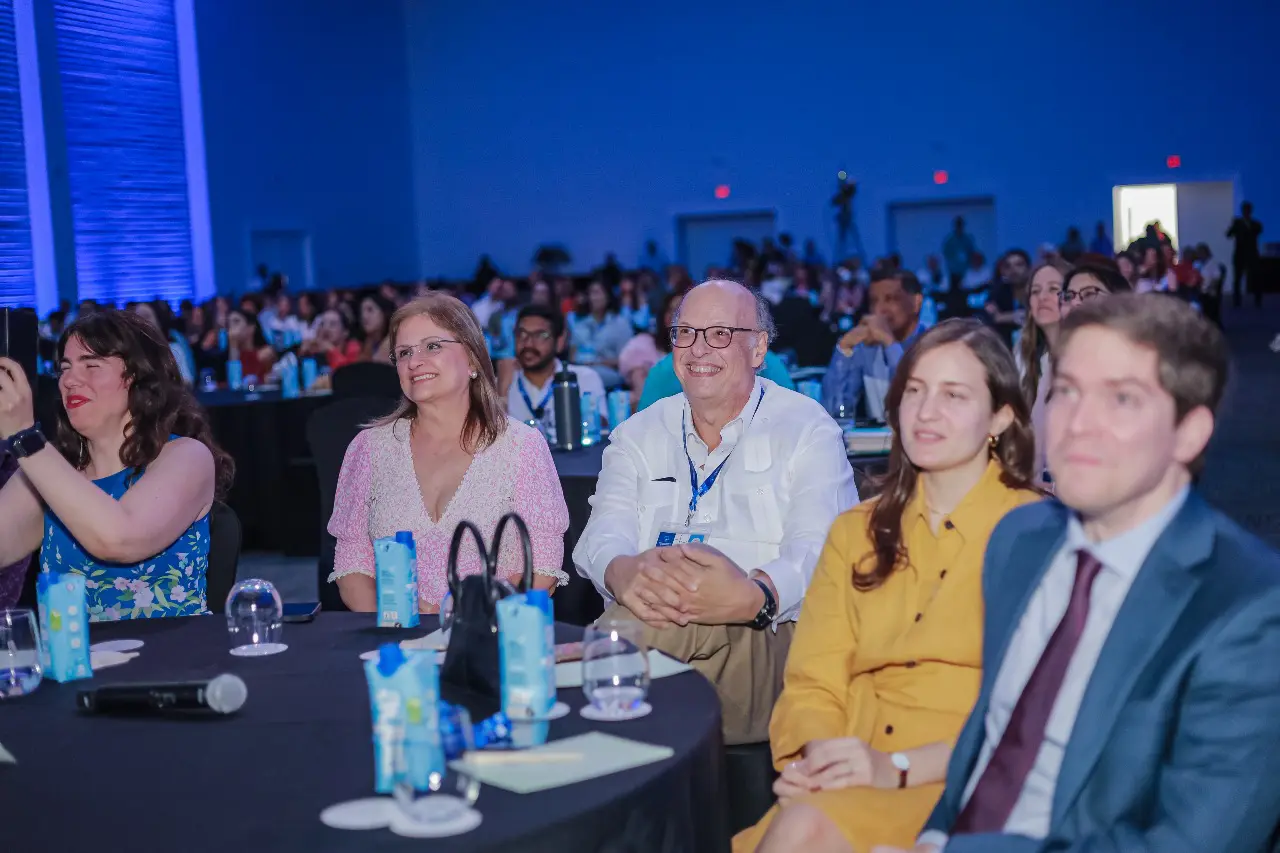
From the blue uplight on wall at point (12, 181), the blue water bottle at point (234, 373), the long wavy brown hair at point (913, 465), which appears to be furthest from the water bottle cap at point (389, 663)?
the blue uplight on wall at point (12, 181)

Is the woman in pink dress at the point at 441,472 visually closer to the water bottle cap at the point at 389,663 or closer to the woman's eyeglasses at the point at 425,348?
the woman's eyeglasses at the point at 425,348

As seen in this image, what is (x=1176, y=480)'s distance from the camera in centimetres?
162

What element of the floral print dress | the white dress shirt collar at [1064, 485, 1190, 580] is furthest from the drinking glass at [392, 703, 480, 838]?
the floral print dress

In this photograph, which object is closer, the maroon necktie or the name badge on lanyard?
the maroon necktie

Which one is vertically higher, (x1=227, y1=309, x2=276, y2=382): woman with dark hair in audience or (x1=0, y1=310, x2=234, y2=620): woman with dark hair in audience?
(x1=227, y1=309, x2=276, y2=382): woman with dark hair in audience

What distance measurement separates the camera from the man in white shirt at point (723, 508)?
2797 mm

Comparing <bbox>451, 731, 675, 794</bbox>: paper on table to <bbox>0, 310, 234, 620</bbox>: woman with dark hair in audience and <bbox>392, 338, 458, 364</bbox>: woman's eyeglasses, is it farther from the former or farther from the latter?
<bbox>392, 338, 458, 364</bbox>: woman's eyeglasses

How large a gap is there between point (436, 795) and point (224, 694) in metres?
0.58

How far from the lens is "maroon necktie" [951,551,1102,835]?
64.7 inches

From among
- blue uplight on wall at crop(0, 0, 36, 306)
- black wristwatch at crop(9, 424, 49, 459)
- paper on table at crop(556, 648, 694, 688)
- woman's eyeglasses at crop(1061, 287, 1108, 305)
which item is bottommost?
paper on table at crop(556, 648, 694, 688)

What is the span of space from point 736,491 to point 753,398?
238 millimetres

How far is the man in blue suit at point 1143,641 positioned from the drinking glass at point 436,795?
60 centimetres

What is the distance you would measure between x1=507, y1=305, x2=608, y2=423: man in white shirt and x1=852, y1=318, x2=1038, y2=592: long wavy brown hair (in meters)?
3.34

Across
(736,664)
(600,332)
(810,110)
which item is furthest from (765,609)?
(810,110)
